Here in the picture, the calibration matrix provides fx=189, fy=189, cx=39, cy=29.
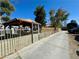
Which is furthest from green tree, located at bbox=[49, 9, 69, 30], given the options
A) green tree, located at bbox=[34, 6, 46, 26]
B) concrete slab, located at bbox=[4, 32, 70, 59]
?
concrete slab, located at bbox=[4, 32, 70, 59]

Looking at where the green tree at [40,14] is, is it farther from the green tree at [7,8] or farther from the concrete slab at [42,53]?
the concrete slab at [42,53]

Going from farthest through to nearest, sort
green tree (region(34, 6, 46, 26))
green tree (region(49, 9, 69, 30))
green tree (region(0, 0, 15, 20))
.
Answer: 1. green tree (region(49, 9, 69, 30))
2. green tree (region(34, 6, 46, 26))
3. green tree (region(0, 0, 15, 20))

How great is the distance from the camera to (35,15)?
154ft

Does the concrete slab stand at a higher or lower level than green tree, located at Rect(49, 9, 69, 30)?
lower

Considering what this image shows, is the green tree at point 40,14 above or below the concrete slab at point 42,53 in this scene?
above

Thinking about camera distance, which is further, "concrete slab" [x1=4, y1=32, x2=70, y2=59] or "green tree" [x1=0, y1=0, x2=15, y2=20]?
"green tree" [x1=0, y1=0, x2=15, y2=20]

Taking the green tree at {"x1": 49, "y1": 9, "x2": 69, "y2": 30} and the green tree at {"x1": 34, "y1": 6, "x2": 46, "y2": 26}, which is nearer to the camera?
the green tree at {"x1": 34, "y1": 6, "x2": 46, "y2": 26}

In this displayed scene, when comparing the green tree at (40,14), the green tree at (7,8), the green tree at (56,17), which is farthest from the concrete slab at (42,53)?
the green tree at (56,17)

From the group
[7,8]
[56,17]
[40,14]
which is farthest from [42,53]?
[56,17]

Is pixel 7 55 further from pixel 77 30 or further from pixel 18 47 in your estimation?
pixel 77 30

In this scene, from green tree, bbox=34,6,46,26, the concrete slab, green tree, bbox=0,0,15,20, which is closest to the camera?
the concrete slab

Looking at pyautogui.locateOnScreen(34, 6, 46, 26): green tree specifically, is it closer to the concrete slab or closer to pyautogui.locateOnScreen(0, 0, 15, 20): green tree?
pyautogui.locateOnScreen(0, 0, 15, 20): green tree

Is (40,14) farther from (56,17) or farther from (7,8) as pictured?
(56,17)

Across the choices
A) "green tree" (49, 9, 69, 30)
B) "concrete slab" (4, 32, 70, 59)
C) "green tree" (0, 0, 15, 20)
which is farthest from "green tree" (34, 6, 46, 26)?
"concrete slab" (4, 32, 70, 59)
